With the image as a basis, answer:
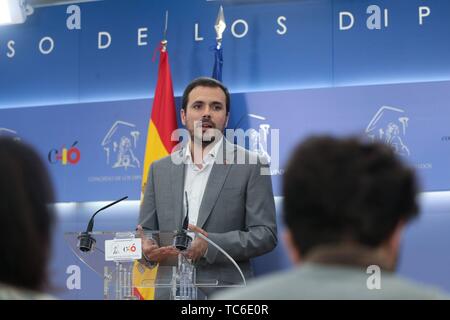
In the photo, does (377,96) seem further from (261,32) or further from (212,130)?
(212,130)

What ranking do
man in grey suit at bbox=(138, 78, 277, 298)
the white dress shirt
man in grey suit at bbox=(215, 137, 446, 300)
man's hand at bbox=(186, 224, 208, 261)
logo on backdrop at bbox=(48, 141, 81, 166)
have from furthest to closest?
logo on backdrop at bbox=(48, 141, 81, 166)
the white dress shirt
man in grey suit at bbox=(138, 78, 277, 298)
man's hand at bbox=(186, 224, 208, 261)
man in grey suit at bbox=(215, 137, 446, 300)

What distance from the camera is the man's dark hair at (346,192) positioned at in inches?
53.2

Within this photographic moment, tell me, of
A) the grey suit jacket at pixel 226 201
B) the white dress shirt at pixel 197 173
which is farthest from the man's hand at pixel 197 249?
the white dress shirt at pixel 197 173

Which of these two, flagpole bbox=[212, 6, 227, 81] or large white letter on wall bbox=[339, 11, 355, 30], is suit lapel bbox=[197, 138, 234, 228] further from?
large white letter on wall bbox=[339, 11, 355, 30]

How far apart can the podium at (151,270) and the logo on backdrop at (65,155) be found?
238 cm

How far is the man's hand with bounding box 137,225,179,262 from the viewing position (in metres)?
3.31

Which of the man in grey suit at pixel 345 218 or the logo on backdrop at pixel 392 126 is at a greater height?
the logo on backdrop at pixel 392 126

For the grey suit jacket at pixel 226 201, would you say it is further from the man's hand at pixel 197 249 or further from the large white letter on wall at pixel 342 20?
the large white letter on wall at pixel 342 20

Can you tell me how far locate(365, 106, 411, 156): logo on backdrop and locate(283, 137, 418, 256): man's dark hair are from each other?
384cm

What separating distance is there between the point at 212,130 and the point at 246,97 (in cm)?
113

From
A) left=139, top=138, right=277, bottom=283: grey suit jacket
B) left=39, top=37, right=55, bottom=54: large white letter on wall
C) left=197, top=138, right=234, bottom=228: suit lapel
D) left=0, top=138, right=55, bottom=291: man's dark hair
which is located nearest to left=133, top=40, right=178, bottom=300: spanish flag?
left=39, top=37, right=55, bottom=54: large white letter on wall

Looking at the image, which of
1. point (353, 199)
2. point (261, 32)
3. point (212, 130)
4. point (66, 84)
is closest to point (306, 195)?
point (353, 199)

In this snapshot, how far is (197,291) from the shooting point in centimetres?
332

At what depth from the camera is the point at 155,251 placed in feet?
10.9
